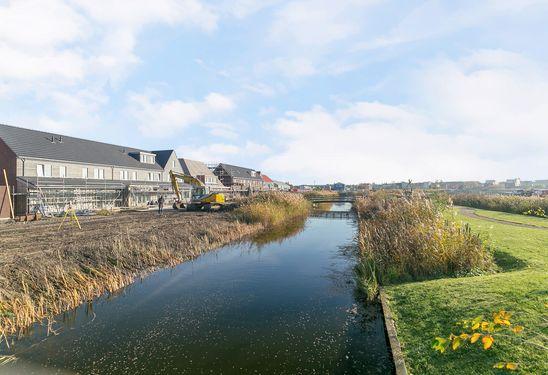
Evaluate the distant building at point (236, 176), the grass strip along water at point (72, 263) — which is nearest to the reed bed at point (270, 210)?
Answer: the grass strip along water at point (72, 263)

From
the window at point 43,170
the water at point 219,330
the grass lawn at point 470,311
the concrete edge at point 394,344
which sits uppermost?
the window at point 43,170

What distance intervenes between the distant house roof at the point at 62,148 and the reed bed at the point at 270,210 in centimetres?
2162

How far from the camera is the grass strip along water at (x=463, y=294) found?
454 cm

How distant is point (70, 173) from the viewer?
1353 inches

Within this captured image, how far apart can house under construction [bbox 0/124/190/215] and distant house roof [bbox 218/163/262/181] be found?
3051cm

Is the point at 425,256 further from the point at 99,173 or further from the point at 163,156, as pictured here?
the point at 163,156

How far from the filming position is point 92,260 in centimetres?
1072

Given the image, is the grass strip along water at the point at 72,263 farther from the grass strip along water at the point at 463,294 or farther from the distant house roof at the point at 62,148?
the distant house roof at the point at 62,148

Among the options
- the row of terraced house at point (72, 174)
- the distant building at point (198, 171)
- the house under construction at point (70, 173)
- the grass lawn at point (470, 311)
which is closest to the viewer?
the grass lawn at point (470, 311)

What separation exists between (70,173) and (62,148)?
342cm

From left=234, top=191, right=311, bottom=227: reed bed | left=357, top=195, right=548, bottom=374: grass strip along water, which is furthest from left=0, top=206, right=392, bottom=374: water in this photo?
left=234, top=191, right=311, bottom=227: reed bed

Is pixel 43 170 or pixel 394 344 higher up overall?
pixel 43 170

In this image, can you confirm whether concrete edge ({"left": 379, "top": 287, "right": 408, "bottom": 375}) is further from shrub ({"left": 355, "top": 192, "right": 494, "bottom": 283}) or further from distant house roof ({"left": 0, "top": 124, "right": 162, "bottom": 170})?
distant house roof ({"left": 0, "top": 124, "right": 162, "bottom": 170})

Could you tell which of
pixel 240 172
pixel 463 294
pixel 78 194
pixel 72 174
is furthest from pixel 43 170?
pixel 240 172
